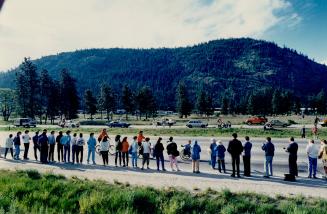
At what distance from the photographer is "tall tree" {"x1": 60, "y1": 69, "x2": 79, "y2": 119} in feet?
291

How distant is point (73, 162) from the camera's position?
2192cm

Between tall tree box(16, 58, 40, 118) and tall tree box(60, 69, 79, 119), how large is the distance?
5608 mm

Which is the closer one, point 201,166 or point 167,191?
point 167,191

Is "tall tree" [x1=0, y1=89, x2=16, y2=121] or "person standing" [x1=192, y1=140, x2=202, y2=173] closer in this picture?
"person standing" [x1=192, y1=140, x2=202, y2=173]

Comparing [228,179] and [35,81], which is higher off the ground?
[35,81]

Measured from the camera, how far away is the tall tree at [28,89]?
Result: 282 ft

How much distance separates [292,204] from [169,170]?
26.5ft

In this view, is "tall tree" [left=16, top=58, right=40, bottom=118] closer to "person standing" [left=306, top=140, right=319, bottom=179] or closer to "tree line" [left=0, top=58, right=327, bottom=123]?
"tree line" [left=0, top=58, right=327, bottom=123]

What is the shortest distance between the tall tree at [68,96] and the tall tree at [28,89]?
18.4 feet

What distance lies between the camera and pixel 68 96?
88.2 meters

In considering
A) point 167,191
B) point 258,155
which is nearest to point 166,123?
point 258,155

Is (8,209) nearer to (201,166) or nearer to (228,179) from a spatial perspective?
(228,179)

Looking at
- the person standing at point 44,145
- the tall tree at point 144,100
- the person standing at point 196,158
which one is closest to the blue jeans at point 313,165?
the person standing at point 196,158

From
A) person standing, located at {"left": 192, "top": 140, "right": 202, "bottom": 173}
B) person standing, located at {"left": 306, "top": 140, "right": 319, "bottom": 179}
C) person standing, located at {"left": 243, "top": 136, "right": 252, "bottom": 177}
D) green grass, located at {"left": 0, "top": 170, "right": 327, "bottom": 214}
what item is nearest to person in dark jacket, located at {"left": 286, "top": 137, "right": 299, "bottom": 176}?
person standing, located at {"left": 306, "top": 140, "right": 319, "bottom": 179}
